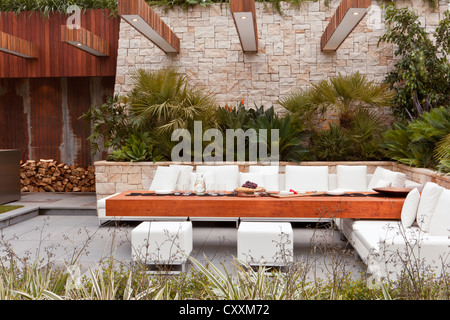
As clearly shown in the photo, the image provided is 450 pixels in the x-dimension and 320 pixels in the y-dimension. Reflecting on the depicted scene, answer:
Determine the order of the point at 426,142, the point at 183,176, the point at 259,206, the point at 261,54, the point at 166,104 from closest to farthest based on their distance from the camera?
the point at 259,206
the point at 426,142
the point at 183,176
the point at 166,104
the point at 261,54

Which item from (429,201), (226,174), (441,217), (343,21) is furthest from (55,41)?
(441,217)

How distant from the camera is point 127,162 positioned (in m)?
7.11

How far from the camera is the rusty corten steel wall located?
9859mm

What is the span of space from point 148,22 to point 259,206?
134 inches

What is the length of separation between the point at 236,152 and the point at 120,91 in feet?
9.62

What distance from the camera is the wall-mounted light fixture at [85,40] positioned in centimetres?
718

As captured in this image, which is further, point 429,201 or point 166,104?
point 166,104

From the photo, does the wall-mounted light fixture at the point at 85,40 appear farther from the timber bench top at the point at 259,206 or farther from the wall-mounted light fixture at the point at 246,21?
the timber bench top at the point at 259,206

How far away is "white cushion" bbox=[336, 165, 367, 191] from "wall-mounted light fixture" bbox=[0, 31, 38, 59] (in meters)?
6.17

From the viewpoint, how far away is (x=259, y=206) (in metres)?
A: 4.48

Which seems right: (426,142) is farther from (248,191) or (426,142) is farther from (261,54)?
(261,54)

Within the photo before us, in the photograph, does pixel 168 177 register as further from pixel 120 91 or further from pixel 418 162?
pixel 418 162

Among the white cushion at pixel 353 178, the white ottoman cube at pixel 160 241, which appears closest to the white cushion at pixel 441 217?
the white ottoman cube at pixel 160 241
